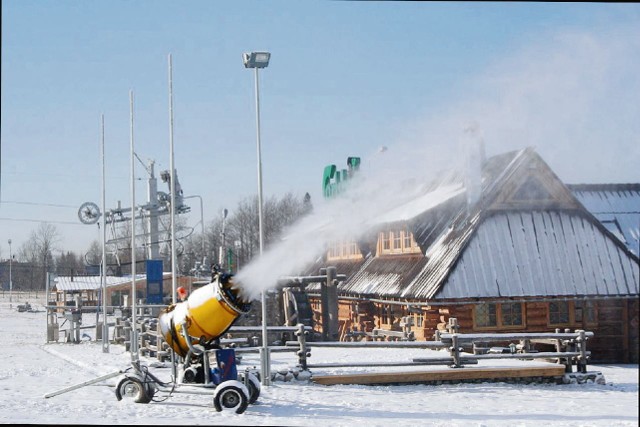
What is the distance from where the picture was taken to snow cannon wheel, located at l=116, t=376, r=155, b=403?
10031 millimetres

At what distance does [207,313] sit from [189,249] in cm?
747

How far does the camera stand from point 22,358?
612 inches

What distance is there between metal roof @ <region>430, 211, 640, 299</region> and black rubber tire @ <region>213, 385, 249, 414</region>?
301 centimetres

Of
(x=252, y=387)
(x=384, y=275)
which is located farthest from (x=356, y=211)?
(x=252, y=387)

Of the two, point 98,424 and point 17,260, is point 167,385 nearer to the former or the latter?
point 98,424

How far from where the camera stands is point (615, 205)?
8547 mm

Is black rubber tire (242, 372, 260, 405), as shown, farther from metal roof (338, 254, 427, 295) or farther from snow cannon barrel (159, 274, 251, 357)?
metal roof (338, 254, 427, 295)

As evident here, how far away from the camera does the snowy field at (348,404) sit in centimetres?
946

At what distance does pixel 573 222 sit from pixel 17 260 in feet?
33.7

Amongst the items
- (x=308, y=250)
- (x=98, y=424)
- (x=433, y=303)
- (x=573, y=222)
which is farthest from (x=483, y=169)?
(x=308, y=250)

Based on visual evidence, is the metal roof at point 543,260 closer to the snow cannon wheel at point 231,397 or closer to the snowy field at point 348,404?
the snowy field at point 348,404

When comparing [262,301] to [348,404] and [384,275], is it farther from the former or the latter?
[384,275]

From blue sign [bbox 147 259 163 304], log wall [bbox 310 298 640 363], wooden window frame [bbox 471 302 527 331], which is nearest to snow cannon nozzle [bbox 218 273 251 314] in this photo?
wooden window frame [bbox 471 302 527 331]

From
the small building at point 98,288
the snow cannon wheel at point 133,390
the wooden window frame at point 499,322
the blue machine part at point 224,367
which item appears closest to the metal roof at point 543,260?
the wooden window frame at point 499,322
